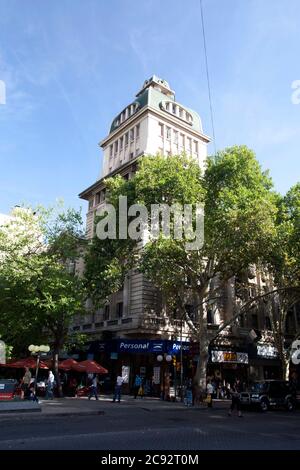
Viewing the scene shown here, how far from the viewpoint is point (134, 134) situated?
4253cm

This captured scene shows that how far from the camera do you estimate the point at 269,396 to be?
2330 centimetres

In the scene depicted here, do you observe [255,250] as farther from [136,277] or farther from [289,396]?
[136,277]

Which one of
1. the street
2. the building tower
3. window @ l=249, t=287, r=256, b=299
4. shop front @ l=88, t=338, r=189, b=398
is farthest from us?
window @ l=249, t=287, r=256, b=299

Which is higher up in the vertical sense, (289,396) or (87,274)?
(87,274)

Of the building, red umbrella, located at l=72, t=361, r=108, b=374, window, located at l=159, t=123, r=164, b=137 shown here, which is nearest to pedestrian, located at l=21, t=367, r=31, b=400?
red umbrella, located at l=72, t=361, r=108, b=374

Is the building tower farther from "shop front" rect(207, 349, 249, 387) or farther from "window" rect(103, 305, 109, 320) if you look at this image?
"shop front" rect(207, 349, 249, 387)

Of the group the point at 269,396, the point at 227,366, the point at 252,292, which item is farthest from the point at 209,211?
the point at 252,292

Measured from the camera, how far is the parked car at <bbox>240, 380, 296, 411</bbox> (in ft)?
74.7

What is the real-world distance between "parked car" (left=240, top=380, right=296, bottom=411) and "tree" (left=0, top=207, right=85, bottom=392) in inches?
470

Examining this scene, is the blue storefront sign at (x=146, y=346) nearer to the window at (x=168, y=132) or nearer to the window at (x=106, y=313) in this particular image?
the window at (x=106, y=313)

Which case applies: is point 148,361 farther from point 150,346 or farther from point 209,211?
point 209,211

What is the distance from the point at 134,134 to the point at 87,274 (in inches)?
766
